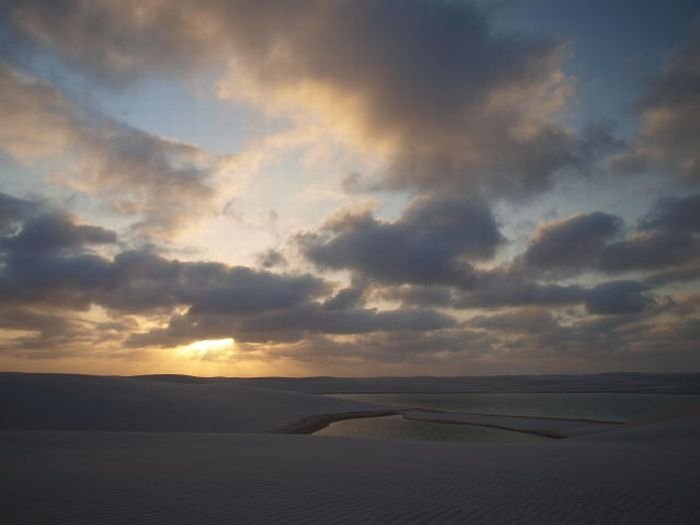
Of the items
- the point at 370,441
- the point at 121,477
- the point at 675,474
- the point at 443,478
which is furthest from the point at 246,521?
the point at 370,441

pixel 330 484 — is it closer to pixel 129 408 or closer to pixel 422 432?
pixel 422 432

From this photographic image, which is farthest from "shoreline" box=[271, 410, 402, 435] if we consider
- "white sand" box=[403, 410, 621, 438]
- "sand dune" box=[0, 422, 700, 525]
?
"sand dune" box=[0, 422, 700, 525]

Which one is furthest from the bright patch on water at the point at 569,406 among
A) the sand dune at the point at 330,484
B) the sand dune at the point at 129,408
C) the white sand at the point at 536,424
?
the sand dune at the point at 330,484

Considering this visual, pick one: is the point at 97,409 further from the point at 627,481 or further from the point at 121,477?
the point at 627,481

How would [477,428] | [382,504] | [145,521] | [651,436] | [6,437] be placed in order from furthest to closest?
[477,428]
[651,436]
[6,437]
[382,504]
[145,521]

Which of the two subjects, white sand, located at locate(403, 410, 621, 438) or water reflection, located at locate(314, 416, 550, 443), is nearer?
water reflection, located at locate(314, 416, 550, 443)

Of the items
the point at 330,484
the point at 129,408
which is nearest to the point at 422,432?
the point at 129,408

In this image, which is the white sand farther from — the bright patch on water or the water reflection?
the bright patch on water

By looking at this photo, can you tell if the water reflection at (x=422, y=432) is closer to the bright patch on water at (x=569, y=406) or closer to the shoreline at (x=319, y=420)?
the shoreline at (x=319, y=420)

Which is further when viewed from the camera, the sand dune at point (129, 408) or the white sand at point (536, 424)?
the white sand at point (536, 424)
